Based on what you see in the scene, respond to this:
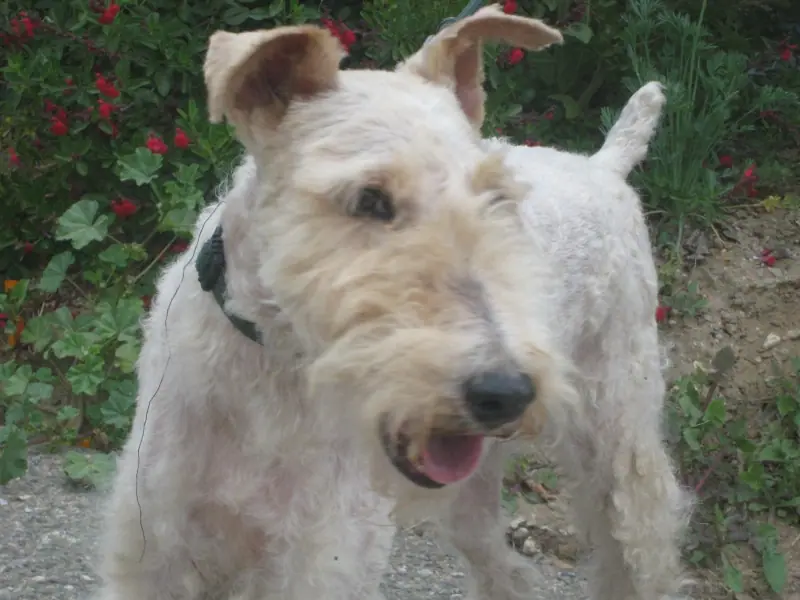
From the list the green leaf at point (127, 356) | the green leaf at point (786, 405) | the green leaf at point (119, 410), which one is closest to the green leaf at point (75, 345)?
the green leaf at point (127, 356)

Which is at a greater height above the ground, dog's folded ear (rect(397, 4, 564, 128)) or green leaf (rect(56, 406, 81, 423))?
dog's folded ear (rect(397, 4, 564, 128))

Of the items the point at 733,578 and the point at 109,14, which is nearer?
the point at 733,578

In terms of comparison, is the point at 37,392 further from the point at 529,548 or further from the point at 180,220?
the point at 529,548

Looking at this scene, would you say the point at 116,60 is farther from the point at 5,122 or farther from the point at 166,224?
the point at 166,224

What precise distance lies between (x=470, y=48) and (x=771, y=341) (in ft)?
10.1

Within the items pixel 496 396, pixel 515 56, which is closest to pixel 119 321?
pixel 515 56

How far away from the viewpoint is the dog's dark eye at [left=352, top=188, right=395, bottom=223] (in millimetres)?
2199

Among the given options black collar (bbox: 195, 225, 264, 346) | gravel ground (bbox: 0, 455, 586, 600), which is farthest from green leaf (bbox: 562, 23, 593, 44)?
black collar (bbox: 195, 225, 264, 346)

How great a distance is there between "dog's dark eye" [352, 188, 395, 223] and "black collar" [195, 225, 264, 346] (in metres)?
0.41

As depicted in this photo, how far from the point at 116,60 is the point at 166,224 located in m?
1.10

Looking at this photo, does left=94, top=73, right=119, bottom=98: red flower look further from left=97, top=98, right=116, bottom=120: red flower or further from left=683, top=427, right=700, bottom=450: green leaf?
left=683, top=427, right=700, bottom=450: green leaf

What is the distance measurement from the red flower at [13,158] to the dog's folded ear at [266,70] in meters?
3.47

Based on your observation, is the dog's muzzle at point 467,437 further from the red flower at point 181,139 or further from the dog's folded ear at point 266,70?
the red flower at point 181,139

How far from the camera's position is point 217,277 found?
248 cm
